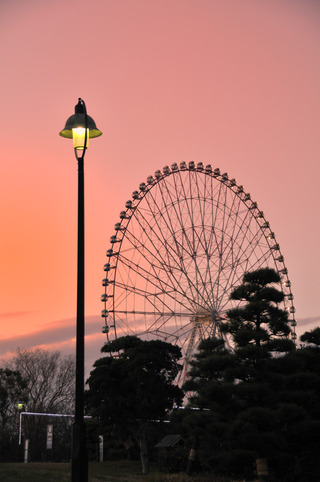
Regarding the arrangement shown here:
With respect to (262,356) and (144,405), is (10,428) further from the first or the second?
(262,356)

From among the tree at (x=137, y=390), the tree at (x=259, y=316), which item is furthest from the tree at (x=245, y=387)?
the tree at (x=137, y=390)

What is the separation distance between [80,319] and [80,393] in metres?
1.29

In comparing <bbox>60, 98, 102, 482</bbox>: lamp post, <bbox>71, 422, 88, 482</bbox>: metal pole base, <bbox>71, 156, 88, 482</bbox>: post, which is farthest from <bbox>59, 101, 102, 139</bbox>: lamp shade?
<bbox>71, 422, 88, 482</bbox>: metal pole base

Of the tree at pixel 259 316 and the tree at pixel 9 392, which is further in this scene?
the tree at pixel 9 392

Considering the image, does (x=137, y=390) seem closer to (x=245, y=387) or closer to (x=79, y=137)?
(x=245, y=387)

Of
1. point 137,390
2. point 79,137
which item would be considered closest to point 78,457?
point 79,137

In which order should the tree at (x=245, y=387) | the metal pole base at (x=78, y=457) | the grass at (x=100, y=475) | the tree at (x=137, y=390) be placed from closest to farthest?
1. the metal pole base at (x=78, y=457)
2. the tree at (x=245, y=387)
3. the grass at (x=100, y=475)
4. the tree at (x=137, y=390)

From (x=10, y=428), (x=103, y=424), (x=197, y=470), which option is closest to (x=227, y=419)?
(x=197, y=470)

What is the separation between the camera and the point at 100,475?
150 ft

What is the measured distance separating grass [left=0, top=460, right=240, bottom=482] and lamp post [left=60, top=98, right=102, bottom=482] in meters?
25.6

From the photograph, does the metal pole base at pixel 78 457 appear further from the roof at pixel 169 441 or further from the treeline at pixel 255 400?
the roof at pixel 169 441

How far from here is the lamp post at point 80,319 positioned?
11328mm

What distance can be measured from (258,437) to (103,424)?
849 inches

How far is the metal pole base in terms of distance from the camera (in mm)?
11273
